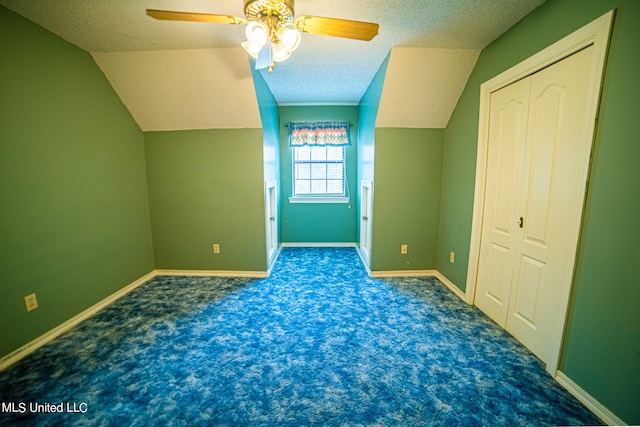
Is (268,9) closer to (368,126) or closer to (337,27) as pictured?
(337,27)

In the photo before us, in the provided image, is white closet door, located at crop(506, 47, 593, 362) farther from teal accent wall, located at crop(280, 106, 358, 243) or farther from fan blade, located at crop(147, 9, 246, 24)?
teal accent wall, located at crop(280, 106, 358, 243)

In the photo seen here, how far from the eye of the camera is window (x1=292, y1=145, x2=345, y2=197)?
4547 mm

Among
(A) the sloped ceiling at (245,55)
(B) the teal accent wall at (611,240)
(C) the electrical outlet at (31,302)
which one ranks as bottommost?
(C) the electrical outlet at (31,302)

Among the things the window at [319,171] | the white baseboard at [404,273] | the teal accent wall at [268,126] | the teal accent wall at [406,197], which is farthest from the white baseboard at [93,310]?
the window at [319,171]

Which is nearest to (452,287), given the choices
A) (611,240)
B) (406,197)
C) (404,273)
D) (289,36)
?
(404,273)

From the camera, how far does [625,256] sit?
1261 mm

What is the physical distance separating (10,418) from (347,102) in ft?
15.2

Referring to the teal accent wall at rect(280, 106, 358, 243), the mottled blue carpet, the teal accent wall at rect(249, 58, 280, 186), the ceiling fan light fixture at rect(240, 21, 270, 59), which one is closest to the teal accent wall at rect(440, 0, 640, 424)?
the mottled blue carpet

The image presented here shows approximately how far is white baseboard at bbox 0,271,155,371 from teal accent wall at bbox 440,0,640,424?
12.1 ft

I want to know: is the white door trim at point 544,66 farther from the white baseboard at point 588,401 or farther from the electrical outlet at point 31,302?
the electrical outlet at point 31,302

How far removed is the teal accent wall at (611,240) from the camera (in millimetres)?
1229

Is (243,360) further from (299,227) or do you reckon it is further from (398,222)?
(299,227)

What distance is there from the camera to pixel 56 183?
2.09m

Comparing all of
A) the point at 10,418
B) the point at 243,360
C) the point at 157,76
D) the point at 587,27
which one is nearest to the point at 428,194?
the point at 587,27
